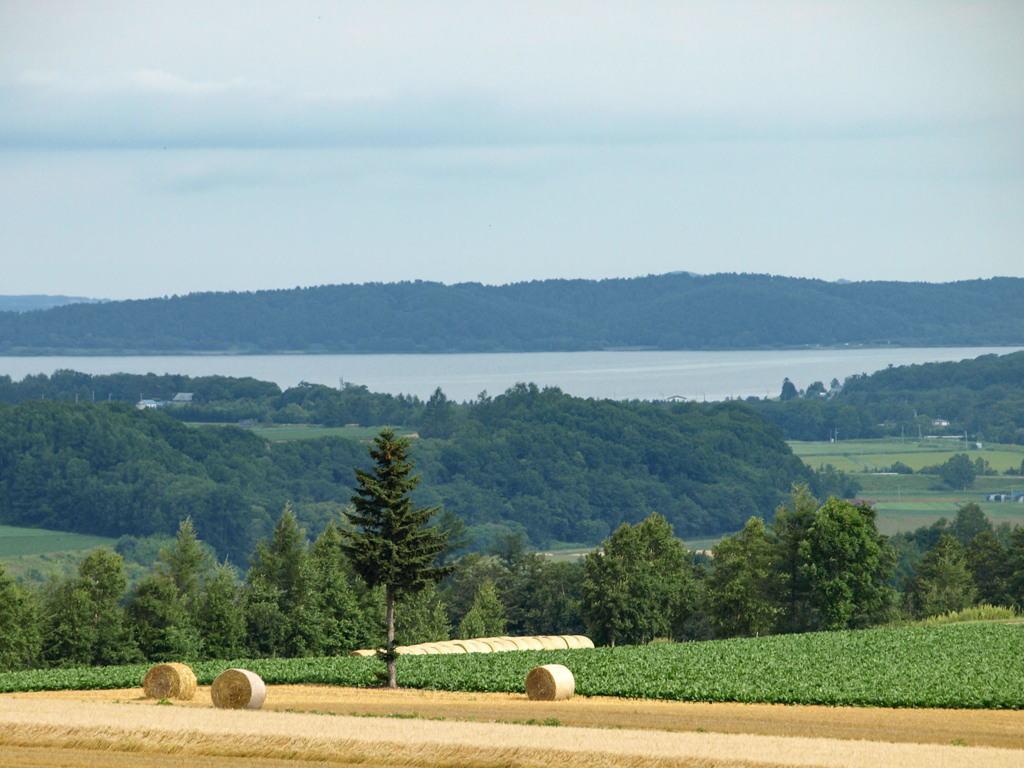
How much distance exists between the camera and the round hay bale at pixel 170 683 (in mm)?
32375

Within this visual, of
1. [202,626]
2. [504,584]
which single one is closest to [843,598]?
[202,626]

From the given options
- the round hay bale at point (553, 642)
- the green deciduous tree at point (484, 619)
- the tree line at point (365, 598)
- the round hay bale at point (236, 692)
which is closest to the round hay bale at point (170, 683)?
the round hay bale at point (236, 692)

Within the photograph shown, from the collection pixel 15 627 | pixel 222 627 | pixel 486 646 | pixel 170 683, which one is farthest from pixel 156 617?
pixel 170 683

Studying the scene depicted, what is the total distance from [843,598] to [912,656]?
952 inches

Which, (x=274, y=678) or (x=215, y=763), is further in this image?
(x=274, y=678)

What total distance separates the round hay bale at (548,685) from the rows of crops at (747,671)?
125 cm

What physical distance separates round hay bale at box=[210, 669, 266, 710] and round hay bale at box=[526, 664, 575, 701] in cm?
707

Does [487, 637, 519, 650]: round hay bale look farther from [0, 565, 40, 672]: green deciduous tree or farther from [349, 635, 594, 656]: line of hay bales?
[0, 565, 40, 672]: green deciduous tree

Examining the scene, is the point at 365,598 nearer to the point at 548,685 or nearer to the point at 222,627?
the point at 222,627

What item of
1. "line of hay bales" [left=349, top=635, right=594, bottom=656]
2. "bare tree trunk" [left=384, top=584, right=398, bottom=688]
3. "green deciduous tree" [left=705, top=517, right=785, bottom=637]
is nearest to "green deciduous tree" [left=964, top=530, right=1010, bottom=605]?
"green deciduous tree" [left=705, top=517, right=785, bottom=637]

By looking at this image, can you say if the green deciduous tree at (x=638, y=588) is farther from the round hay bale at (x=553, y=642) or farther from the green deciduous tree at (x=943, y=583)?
the green deciduous tree at (x=943, y=583)

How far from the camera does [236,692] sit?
98.2 feet

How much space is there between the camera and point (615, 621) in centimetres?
6844

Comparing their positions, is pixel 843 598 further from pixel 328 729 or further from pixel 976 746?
pixel 328 729
